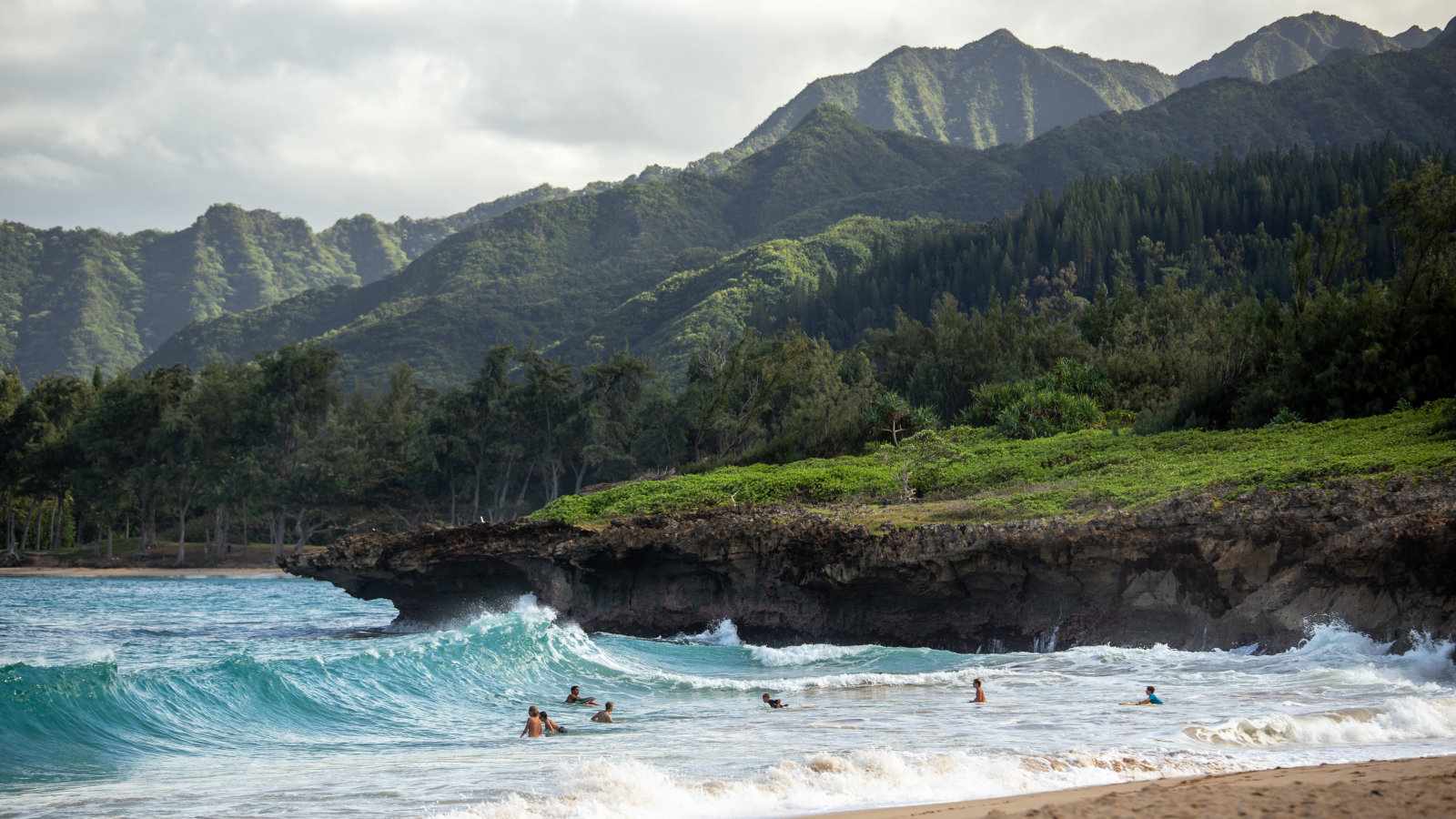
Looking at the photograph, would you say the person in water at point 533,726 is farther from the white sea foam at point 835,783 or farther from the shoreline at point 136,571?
the shoreline at point 136,571

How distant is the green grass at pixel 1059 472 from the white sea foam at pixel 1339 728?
9.21 metres

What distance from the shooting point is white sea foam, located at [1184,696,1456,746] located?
1617cm

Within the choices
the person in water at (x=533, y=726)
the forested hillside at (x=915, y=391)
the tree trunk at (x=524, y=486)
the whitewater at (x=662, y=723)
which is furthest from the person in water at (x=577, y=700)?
the tree trunk at (x=524, y=486)

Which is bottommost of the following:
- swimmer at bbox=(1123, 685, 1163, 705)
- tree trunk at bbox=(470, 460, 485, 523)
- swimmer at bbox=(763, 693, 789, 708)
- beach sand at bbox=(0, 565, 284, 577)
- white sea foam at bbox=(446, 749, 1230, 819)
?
beach sand at bbox=(0, 565, 284, 577)

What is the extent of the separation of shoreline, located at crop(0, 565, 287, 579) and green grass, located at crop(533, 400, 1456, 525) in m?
41.9

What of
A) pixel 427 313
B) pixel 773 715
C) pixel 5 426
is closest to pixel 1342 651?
pixel 773 715

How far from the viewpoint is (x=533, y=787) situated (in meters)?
14.2

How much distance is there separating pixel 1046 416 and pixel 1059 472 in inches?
424

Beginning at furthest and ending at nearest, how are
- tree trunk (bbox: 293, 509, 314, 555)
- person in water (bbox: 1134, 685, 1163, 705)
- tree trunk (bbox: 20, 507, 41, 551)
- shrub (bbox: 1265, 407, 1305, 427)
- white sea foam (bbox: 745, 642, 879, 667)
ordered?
tree trunk (bbox: 20, 507, 41, 551)
tree trunk (bbox: 293, 509, 314, 555)
shrub (bbox: 1265, 407, 1305, 427)
white sea foam (bbox: 745, 642, 879, 667)
person in water (bbox: 1134, 685, 1163, 705)

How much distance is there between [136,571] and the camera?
73438 mm

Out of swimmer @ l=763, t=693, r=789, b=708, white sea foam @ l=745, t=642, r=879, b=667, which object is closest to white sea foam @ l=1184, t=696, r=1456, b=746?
swimmer @ l=763, t=693, r=789, b=708

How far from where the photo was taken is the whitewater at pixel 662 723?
13961 millimetres

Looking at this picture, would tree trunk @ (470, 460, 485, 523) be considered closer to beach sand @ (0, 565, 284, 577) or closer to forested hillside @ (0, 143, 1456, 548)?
forested hillside @ (0, 143, 1456, 548)

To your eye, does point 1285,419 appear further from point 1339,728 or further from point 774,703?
point 774,703
